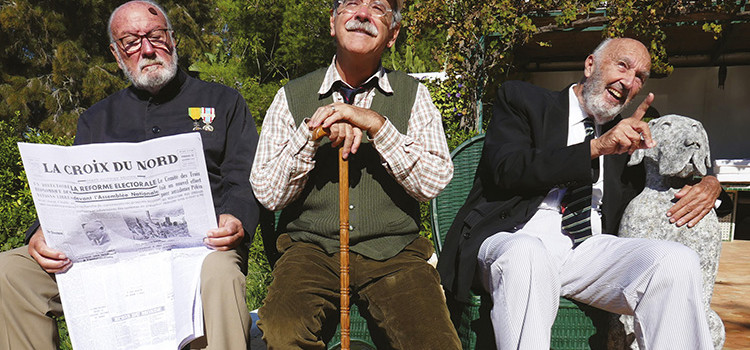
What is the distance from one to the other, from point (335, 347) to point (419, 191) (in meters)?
0.73

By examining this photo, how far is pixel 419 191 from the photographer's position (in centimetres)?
225

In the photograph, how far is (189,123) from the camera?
2.61 metres

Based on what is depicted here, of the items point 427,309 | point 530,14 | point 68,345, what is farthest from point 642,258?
point 530,14

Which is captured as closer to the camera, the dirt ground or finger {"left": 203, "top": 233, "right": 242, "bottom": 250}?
finger {"left": 203, "top": 233, "right": 242, "bottom": 250}

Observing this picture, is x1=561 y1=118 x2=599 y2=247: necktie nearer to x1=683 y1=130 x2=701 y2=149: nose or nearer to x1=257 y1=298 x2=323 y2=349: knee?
x1=683 y1=130 x2=701 y2=149: nose

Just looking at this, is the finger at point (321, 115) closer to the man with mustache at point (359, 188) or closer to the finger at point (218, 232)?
the man with mustache at point (359, 188)

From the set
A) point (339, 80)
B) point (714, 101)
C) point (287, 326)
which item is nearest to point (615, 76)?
point (339, 80)

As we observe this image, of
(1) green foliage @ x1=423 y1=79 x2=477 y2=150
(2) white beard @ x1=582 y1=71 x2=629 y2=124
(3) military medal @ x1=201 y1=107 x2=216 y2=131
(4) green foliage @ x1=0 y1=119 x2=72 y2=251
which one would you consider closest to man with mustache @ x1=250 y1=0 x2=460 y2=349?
(3) military medal @ x1=201 y1=107 x2=216 y2=131

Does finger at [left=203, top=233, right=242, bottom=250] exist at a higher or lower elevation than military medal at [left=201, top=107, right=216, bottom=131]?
lower

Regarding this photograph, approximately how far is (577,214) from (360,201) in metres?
Result: 0.96

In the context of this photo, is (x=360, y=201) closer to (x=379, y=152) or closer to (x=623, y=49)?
(x=379, y=152)

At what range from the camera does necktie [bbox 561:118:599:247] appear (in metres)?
2.46

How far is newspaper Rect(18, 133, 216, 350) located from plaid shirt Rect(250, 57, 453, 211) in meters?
0.28

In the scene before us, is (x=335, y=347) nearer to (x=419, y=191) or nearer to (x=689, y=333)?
(x=419, y=191)
